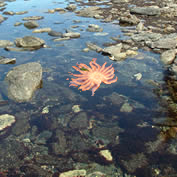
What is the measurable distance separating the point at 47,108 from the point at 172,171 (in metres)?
2.96

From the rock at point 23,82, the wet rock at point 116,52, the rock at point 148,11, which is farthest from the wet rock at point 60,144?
the rock at point 148,11

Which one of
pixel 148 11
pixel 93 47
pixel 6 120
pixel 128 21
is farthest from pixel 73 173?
pixel 148 11

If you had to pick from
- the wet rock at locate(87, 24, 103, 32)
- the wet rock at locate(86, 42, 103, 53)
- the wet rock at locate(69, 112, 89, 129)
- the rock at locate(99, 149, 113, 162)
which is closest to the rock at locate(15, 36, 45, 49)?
the wet rock at locate(86, 42, 103, 53)

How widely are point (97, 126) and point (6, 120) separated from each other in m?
2.03

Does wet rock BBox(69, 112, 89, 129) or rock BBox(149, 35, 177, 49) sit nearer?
wet rock BBox(69, 112, 89, 129)

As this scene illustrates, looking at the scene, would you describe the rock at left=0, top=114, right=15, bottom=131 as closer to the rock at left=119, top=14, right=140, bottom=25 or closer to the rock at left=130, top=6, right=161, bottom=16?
the rock at left=119, top=14, right=140, bottom=25

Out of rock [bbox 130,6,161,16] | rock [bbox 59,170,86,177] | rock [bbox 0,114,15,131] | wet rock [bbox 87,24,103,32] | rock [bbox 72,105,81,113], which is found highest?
rock [bbox 130,6,161,16]

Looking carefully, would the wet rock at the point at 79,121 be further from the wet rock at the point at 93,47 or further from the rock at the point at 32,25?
the rock at the point at 32,25

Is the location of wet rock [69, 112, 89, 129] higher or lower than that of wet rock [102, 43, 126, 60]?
lower

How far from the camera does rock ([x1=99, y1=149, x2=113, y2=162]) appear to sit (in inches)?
137

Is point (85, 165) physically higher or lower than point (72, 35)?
lower

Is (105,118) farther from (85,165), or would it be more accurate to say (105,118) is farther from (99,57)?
(99,57)

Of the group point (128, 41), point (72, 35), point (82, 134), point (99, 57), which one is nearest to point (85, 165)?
point (82, 134)

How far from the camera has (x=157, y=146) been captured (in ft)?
12.0
